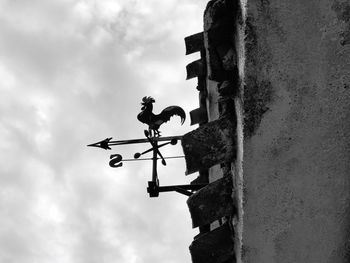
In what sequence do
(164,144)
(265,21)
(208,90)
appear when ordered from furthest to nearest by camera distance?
(208,90), (164,144), (265,21)

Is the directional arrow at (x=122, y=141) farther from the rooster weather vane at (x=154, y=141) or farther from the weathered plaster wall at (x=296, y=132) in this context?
the weathered plaster wall at (x=296, y=132)

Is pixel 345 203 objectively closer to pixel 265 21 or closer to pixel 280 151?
pixel 280 151

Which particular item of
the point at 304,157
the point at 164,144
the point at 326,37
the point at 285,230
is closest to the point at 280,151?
the point at 304,157

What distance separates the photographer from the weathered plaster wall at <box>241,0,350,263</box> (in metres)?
2.89

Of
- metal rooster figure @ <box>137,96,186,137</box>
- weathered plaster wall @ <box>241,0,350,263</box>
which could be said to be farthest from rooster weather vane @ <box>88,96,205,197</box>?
weathered plaster wall @ <box>241,0,350,263</box>

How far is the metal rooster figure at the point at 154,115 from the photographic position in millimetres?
6075

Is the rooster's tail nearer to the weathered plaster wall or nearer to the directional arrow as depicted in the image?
the directional arrow

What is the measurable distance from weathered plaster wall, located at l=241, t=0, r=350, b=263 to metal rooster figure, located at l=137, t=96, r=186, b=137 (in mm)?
3038

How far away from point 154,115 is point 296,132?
3320 millimetres

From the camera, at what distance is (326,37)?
2922 millimetres

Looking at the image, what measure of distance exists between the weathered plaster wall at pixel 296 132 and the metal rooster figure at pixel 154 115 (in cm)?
304

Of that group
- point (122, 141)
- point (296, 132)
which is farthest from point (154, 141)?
point (296, 132)

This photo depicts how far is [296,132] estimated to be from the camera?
3.00m

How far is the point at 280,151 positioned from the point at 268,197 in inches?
11.1
